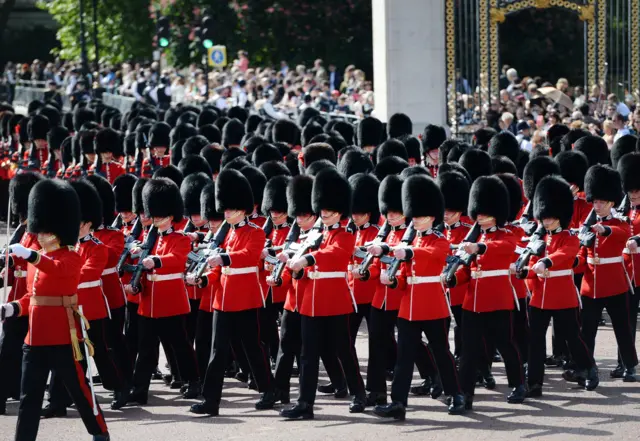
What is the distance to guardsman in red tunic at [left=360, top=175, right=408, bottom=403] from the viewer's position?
7738 mm

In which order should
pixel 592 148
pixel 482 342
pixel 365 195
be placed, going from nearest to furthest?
pixel 482 342
pixel 365 195
pixel 592 148

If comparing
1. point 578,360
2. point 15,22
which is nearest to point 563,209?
point 578,360

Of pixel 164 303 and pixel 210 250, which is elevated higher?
pixel 210 250

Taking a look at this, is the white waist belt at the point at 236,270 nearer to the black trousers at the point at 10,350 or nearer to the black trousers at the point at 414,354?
the black trousers at the point at 414,354

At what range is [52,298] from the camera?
271 inches

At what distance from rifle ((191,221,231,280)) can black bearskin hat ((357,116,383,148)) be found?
427 centimetres

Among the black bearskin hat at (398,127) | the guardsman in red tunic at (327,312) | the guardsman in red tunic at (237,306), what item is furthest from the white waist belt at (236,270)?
the black bearskin hat at (398,127)

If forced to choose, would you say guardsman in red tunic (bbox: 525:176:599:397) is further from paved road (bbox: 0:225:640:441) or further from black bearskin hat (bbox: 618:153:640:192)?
black bearskin hat (bbox: 618:153:640:192)

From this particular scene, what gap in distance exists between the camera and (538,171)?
29.8 ft

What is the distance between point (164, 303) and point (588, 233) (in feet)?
8.00

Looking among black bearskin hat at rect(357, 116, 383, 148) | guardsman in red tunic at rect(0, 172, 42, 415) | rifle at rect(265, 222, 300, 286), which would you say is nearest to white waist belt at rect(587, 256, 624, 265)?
rifle at rect(265, 222, 300, 286)

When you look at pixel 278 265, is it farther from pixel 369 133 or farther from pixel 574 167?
pixel 369 133

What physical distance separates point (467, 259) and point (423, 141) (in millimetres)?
3904

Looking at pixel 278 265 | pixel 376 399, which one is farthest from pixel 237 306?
pixel 376 399
